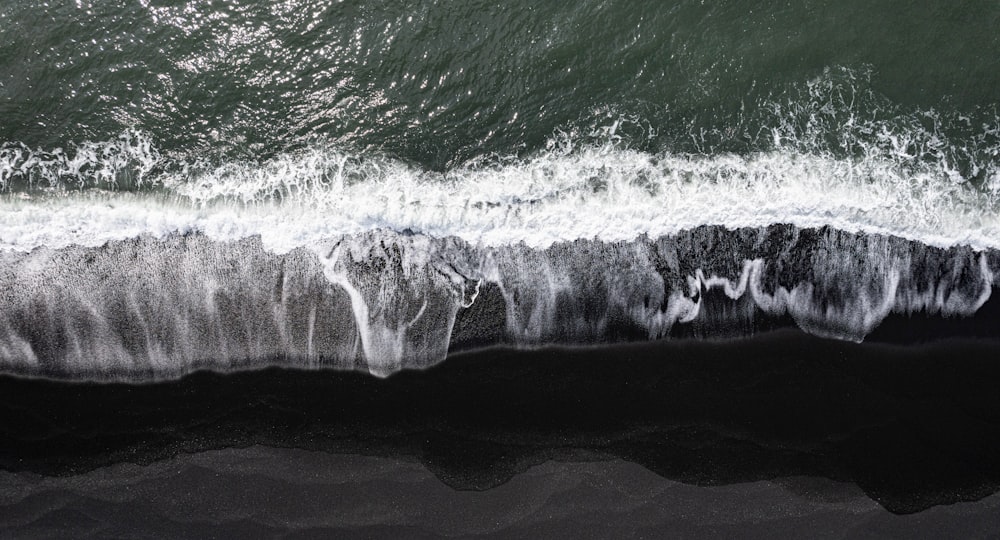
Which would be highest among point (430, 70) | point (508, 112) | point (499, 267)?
point (430, 70)

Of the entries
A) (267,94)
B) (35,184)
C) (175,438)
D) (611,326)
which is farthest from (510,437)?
(35,184)

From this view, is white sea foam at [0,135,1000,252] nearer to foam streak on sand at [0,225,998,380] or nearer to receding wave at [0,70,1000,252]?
receding wave at [0,70,1000,252]

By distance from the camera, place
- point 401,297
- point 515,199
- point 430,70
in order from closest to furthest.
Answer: point 401,297 < point 515,199 < point 430,70

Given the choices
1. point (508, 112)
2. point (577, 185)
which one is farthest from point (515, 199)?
point (508, 112)

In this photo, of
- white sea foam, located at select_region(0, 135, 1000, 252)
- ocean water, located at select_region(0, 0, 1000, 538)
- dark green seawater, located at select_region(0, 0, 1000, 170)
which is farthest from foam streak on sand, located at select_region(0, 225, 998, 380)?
dark green seawater, located at select_region(0, 0, 1000, 170)

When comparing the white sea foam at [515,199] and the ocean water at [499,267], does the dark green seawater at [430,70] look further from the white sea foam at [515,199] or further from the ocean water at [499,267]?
the white sea foam at [515,199]

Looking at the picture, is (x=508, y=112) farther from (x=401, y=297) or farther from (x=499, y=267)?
(x=401, y=297)

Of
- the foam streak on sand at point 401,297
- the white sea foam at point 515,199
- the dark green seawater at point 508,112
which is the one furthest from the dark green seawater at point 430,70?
the foam streak on sand at point 401,297
